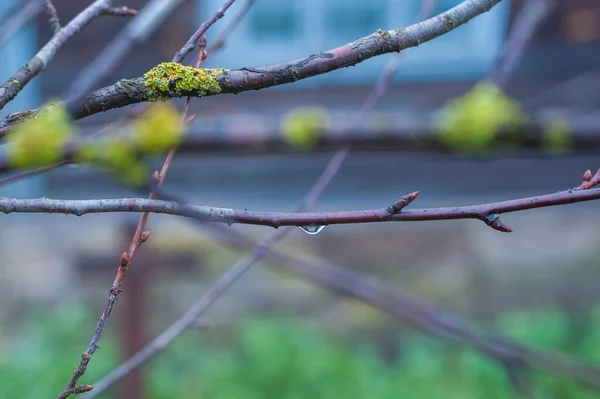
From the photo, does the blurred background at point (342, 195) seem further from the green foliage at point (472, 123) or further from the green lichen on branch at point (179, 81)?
the green lichen on branch at point (179, 81)

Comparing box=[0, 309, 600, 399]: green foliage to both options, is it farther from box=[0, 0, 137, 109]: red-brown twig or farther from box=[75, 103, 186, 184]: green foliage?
box=[0, 0, 137, 109]: red-brown twig

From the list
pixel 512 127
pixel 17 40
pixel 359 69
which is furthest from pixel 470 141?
pixel 17 40

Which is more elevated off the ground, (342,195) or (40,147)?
(40,147)

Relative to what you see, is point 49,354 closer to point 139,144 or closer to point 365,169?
point 365,169

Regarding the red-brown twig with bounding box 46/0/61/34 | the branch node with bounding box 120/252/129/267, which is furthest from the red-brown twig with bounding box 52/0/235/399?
the red-brown twig with bounding box 46/0/61/34

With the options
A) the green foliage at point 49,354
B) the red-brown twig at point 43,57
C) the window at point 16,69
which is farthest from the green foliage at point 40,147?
the window at point 16,69

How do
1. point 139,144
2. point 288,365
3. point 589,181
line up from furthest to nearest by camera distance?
point 288,365 → point 139,144 → point 589,181

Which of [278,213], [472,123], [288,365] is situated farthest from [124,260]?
[288,365]
